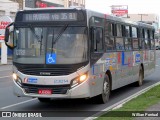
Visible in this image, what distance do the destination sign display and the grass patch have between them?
2.70 metres

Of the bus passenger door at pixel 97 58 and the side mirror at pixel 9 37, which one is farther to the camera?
the side mirror at pixel 9 37

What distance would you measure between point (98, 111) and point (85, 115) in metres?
A: 0.73

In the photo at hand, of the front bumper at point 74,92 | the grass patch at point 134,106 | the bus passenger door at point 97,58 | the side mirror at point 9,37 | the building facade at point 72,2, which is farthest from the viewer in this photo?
the building facade at point 72,2

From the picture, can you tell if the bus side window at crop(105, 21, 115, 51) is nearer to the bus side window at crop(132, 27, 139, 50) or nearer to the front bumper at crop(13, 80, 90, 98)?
the front bumper at crop(13, 80, 90, 98)

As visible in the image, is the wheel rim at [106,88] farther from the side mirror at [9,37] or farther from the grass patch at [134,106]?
the side mirror at [9,37]

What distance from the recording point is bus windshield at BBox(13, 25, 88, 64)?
1093cm

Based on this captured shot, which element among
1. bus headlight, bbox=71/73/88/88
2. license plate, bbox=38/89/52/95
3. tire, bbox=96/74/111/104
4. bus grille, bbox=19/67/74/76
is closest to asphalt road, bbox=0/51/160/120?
tire, bbox=96/74/111/104

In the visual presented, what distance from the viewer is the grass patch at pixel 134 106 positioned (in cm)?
952

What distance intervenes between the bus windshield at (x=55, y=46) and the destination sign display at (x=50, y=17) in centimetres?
24

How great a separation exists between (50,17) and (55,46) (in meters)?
0.85

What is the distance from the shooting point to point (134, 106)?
1105 centimetres

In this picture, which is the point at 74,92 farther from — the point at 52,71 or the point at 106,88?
the point at 106,88

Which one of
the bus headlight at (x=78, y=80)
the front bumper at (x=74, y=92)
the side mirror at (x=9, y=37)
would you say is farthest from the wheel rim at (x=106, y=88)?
the side mirror at (x=9, y=37)

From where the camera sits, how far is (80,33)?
11.1 metres
